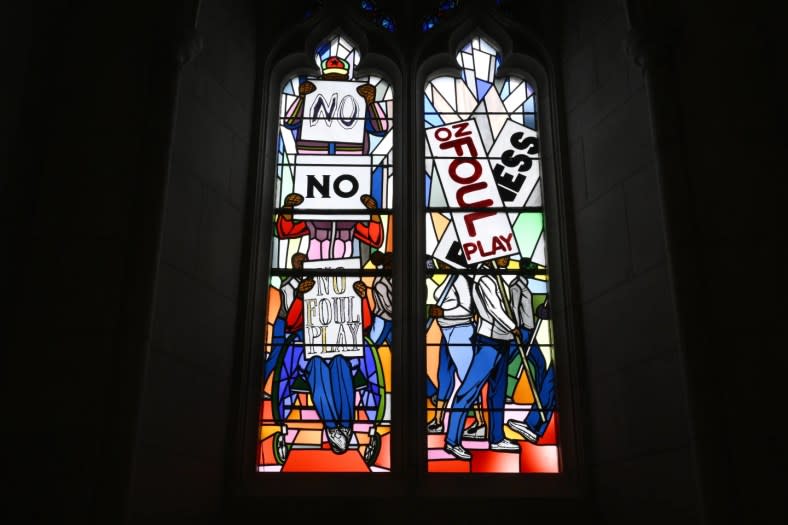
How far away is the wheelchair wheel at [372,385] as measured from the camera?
4.31 metres

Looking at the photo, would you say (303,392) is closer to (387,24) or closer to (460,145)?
(460,145)

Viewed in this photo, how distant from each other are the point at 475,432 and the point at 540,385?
0.42 m

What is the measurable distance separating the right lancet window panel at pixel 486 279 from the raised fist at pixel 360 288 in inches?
13.6

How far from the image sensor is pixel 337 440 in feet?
14.0

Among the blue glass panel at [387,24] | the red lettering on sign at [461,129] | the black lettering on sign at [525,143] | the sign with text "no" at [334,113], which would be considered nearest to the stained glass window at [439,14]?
the blue glass panel at [387,24]

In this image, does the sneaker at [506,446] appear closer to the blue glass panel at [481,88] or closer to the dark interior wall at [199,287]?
the dark interior wall at [199,287]

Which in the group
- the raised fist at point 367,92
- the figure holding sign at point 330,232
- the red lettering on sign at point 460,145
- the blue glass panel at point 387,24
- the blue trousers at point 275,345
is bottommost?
the blue trousers at point 275,345

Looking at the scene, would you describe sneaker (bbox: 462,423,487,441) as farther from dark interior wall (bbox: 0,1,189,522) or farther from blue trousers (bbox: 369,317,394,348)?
dark interior wall (bbox: 0,1,189,522)

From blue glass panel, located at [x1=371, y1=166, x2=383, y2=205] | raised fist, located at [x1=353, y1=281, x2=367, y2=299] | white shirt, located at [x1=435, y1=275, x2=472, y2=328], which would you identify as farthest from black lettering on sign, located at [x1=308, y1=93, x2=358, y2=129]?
white shirt, located at [x1=435, y1=275, x2=472, y2=328]

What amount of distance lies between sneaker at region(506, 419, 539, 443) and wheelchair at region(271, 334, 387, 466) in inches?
25.8

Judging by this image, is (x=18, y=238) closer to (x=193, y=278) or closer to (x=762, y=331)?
(x=193, y=278)

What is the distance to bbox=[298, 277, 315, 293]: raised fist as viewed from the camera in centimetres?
455

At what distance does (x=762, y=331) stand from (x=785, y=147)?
83 cm

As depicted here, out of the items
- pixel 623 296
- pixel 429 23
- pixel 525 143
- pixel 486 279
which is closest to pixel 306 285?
pixel 486 279
